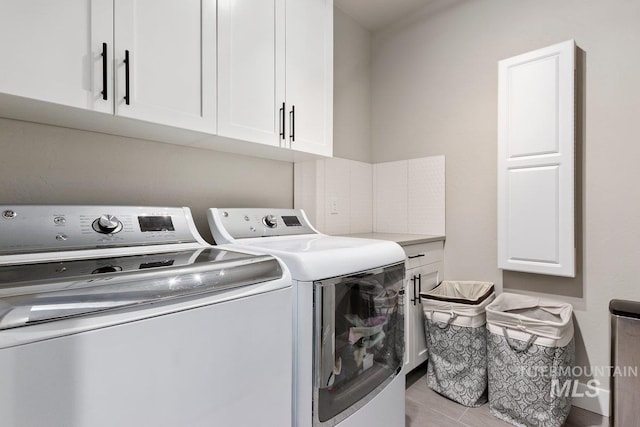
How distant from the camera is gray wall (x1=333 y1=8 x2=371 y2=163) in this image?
2566mm

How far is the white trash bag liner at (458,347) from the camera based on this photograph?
1.87m

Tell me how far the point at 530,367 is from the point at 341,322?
1167 millimetres

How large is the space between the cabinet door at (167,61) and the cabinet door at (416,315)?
154 cm

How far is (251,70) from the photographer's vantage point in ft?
4.90

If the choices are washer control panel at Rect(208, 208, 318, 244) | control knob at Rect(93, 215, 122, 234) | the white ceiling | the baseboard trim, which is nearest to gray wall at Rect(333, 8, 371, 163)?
the white ceiling

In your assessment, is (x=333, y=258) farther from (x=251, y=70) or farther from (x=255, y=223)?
(x=251, y=70)

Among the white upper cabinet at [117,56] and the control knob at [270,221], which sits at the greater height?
the white upper cabinet at [117,56]

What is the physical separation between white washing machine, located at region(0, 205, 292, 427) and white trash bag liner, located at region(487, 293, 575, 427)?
1.33 metres

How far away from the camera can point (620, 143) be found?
1.74 m

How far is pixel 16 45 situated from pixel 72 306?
824 mm

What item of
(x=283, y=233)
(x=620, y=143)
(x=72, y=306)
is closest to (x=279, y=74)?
(x=283, y=233)

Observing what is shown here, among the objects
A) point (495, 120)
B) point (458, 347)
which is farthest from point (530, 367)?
point (495, 120)

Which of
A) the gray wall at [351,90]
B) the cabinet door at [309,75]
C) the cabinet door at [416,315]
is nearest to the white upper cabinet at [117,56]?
the cabinet door at [309,75]

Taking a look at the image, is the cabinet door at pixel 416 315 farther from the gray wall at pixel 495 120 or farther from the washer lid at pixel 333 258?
the washer lid at pixel 333 258
